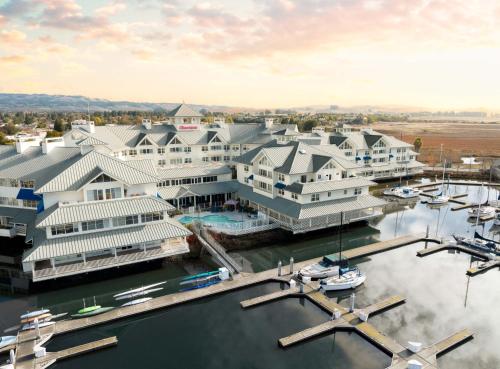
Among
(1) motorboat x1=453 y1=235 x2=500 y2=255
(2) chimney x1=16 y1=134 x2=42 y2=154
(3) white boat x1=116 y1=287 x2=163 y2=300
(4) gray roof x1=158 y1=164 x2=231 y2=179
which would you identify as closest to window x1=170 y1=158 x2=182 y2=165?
(4) gray roof x1=158 y1=164 x2=231 y2=179

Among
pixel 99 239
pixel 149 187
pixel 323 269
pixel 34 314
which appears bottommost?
pixel 34 314

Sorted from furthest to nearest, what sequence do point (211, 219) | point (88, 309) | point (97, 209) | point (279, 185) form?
point (211, 219) < point (279, 185) < point (97, 209) < point (88, 309)

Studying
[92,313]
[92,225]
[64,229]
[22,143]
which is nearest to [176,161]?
[22,143]

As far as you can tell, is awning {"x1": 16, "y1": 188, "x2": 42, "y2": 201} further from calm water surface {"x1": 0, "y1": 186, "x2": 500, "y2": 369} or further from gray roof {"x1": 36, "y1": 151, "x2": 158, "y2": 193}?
calm water surface {"x1": 0, "y1": 186, "x2": 500, "y2": 369}

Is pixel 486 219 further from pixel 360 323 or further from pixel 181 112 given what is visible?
pixel 181 112

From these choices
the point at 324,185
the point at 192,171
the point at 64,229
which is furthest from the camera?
the point at 192,171

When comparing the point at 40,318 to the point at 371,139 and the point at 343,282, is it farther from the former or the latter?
the point at 371,139
